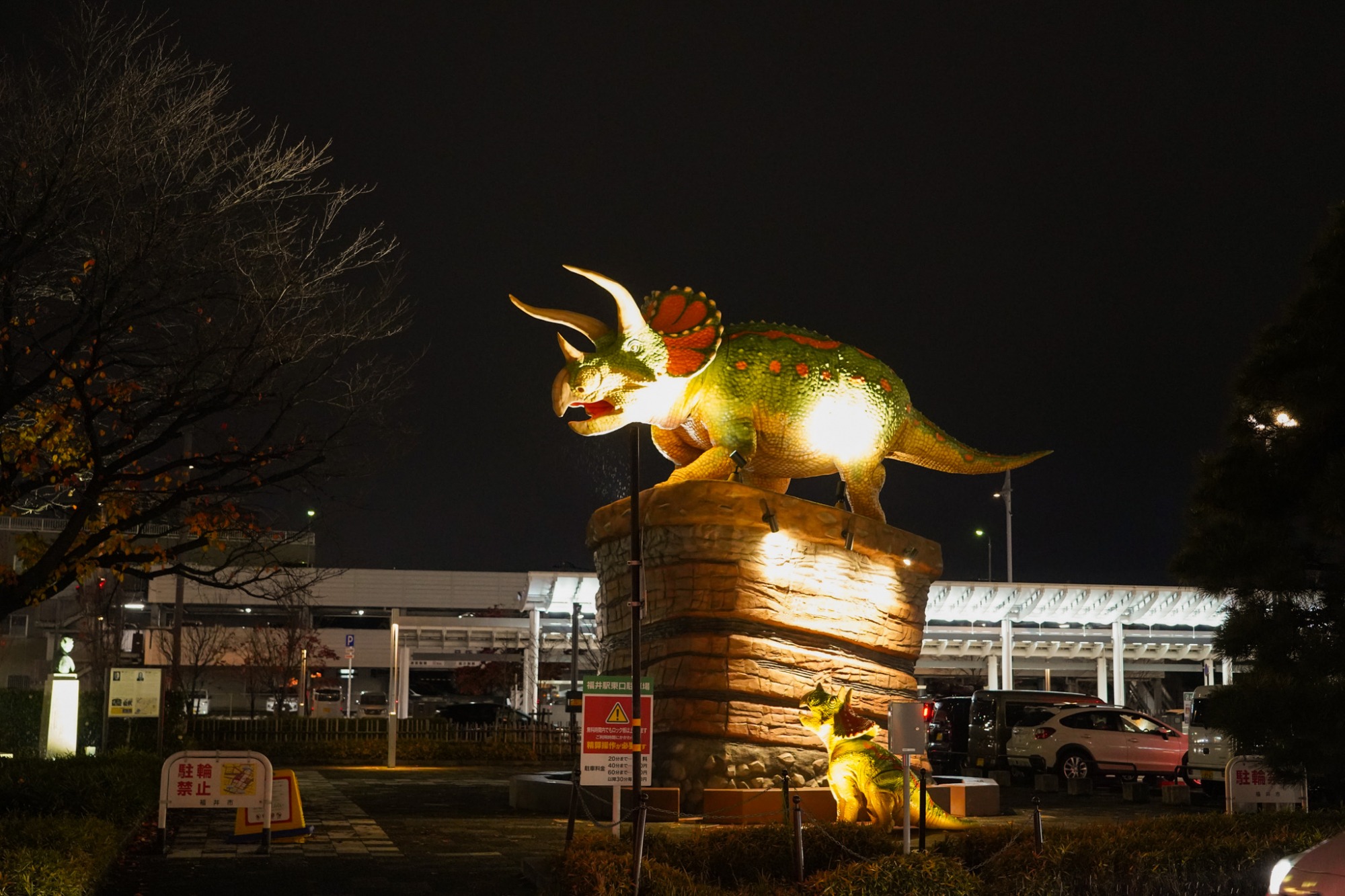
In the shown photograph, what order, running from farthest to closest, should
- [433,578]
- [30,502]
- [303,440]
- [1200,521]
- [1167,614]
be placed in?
[433,578], [1167,614], [30,502], [303,440], [1200,521]

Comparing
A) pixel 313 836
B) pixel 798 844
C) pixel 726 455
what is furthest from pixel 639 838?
pixel 726 455

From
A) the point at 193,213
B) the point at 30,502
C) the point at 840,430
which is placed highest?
the point at 193,213

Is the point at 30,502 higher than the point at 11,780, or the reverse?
the point at 30,502

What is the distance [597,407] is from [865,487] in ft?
11.6

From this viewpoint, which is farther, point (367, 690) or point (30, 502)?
point (367, 690)

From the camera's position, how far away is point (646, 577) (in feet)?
51.3

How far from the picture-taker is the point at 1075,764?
2267cm

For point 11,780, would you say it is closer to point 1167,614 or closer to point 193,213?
point 193,213

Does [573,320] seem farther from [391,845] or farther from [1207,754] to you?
[1207,754]

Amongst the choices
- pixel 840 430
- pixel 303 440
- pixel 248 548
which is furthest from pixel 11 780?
pixel 840 430

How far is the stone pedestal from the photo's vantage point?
14828 millimetres

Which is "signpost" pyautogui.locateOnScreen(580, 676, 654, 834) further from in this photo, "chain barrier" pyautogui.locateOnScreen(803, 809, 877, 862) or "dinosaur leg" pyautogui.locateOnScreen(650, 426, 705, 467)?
"dinosaur leg" pyautogui.locateOnScreen(650, 426, 705, 467)

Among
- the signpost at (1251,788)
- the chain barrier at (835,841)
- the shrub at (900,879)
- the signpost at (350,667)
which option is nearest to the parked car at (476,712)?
the signpost at (350,667)

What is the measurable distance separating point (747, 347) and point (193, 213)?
21.6 feet
